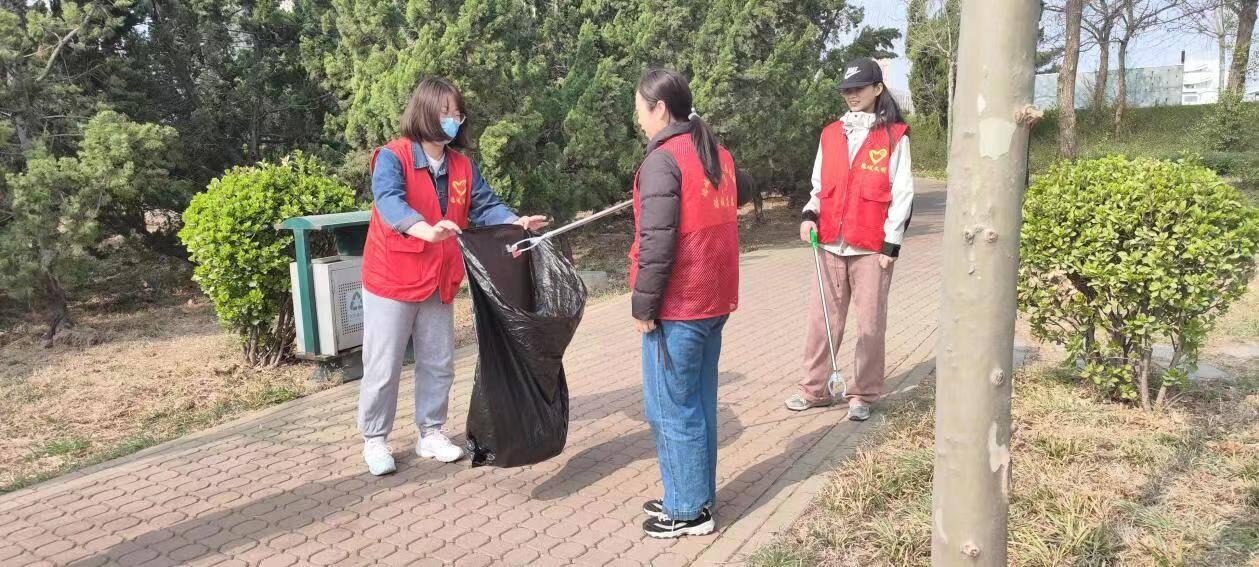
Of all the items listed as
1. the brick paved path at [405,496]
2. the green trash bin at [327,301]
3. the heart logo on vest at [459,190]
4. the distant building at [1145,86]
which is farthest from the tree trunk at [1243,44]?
the heart logo on vest at [459,190]

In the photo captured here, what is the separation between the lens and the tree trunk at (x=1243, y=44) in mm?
21828

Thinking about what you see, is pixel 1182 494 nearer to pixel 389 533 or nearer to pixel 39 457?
pixel 389 533

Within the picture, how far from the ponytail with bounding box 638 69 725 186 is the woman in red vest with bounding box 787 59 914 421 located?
4.83ft

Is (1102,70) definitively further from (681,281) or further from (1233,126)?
(681,281)

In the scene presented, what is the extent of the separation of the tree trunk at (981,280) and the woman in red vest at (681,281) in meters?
1.10

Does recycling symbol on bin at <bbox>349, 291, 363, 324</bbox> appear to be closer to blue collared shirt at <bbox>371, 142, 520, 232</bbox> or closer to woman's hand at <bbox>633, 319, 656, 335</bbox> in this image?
blue collared shirt at <bbox>371, 142, 520, 232</bbox>

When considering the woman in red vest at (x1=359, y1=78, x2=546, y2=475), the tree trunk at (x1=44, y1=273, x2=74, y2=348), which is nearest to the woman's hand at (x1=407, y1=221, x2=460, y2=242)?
the woman in red vest at (x1=359, y1=78, x2=546, y2=475)

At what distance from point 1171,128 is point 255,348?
31579 mm

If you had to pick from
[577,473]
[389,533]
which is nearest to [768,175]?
[577,473]

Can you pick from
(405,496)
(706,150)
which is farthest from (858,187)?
(405,496)

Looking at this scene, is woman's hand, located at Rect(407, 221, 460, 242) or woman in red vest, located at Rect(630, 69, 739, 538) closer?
woman in red vest, located at Rect(630, 69, 739, 538)

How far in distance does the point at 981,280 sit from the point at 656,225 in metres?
1.24

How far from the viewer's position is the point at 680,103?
10.9ft

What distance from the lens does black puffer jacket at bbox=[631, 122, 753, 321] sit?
3.18 meters
